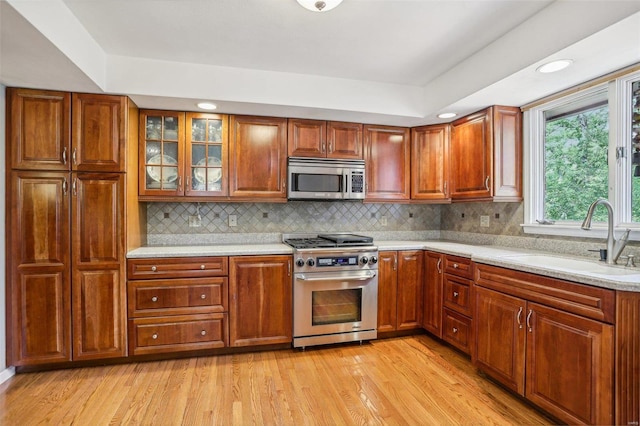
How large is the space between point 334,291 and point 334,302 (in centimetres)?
11

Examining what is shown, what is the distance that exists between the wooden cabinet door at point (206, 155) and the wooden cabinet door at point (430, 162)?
200cm

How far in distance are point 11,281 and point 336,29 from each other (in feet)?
9.81

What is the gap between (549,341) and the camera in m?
1.90

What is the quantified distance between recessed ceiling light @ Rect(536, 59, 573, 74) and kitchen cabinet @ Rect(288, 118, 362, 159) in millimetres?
1667

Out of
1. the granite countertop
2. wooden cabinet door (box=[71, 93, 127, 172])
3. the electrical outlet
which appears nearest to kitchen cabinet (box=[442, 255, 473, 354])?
the granite countertop

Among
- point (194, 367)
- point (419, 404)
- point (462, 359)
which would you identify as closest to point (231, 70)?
point (194, 367)

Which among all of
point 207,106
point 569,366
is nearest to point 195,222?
point 207,106

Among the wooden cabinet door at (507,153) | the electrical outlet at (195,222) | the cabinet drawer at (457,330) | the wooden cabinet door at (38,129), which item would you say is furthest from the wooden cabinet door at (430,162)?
the wooden cabinet door at (38,129)

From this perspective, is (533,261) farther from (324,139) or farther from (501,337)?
(324,139)

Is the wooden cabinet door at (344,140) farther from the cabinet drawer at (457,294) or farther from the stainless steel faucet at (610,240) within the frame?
the stainless steel faucet at (610,240)

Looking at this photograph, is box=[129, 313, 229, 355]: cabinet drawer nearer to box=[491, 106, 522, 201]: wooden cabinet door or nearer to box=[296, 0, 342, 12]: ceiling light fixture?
box=[296, 0, 342, 12]: ceiling light fixture

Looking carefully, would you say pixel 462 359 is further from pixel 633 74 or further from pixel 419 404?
pixel 633 74

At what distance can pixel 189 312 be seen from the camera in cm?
278

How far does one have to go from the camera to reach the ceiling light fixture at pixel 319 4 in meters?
1.81
